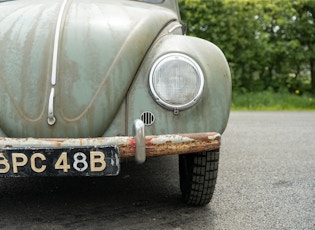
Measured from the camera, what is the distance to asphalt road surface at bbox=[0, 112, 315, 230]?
261 centimetres

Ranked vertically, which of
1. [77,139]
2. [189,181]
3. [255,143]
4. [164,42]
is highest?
[164,42]

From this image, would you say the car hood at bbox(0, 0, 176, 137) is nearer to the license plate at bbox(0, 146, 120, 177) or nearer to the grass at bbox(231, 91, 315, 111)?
the license plate at bbox(0, 146, 120, 177)

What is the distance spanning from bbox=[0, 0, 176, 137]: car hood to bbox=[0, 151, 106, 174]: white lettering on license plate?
0.60ft

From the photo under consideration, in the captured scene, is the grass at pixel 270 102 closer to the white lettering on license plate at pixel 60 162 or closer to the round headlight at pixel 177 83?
the round headlight at pixel 177 83

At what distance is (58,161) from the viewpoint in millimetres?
2219

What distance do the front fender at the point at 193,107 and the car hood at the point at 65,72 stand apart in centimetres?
7

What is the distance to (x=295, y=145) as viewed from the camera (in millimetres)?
5102

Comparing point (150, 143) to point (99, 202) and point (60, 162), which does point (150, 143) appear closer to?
point (60, 162)

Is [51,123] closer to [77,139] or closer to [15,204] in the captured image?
[77,139]

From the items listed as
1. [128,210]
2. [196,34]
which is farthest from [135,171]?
[196,34]

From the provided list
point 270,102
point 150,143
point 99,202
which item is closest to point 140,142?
point 150,143

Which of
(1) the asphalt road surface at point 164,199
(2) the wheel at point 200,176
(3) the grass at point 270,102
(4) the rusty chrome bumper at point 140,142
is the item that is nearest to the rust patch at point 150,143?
(4) the rusty chrome bumper at point 140,142

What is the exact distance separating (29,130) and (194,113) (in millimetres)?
865

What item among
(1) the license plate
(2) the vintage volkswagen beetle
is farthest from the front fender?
(1) the license plate
